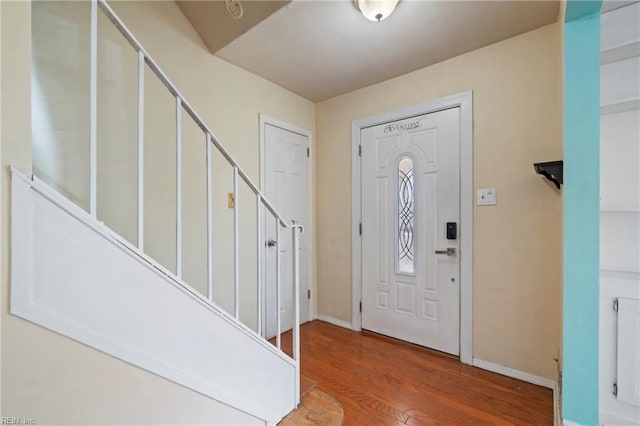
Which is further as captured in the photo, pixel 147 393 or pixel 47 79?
pixel 47 79

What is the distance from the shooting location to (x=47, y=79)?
4.75 ft

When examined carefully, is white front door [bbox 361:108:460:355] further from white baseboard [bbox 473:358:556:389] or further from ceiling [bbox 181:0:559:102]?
ceiling [bbox 181:0:559:102]

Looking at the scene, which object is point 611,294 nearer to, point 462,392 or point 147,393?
point 462,392

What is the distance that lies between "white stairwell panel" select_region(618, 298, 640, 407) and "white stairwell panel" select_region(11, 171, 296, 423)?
6.32 ft

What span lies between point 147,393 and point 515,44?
115 inches

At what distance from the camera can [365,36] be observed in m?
1.93

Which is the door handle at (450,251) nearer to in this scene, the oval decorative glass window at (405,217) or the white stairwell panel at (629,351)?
the oval decorative glass window at (405,217)

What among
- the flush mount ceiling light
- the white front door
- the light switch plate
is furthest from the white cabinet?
the flush mount ceiling light

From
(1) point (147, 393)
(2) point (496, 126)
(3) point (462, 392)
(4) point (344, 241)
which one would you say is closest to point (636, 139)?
(2) point (496, 126)

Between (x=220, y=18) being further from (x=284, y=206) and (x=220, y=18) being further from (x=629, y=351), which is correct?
(x=629, y=351)

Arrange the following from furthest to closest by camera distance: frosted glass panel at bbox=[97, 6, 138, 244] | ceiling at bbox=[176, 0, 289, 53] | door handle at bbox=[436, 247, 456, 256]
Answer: door handle at bbox=[436, 247, 456, 256], ceiling at bbox=[176, 0, 289, 53], frosted glass panel at bbox=[97, 6, 138, 244]

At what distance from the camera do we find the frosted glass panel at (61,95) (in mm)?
1426

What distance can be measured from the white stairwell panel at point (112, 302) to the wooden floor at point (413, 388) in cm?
82

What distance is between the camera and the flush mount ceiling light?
1.57 metres
